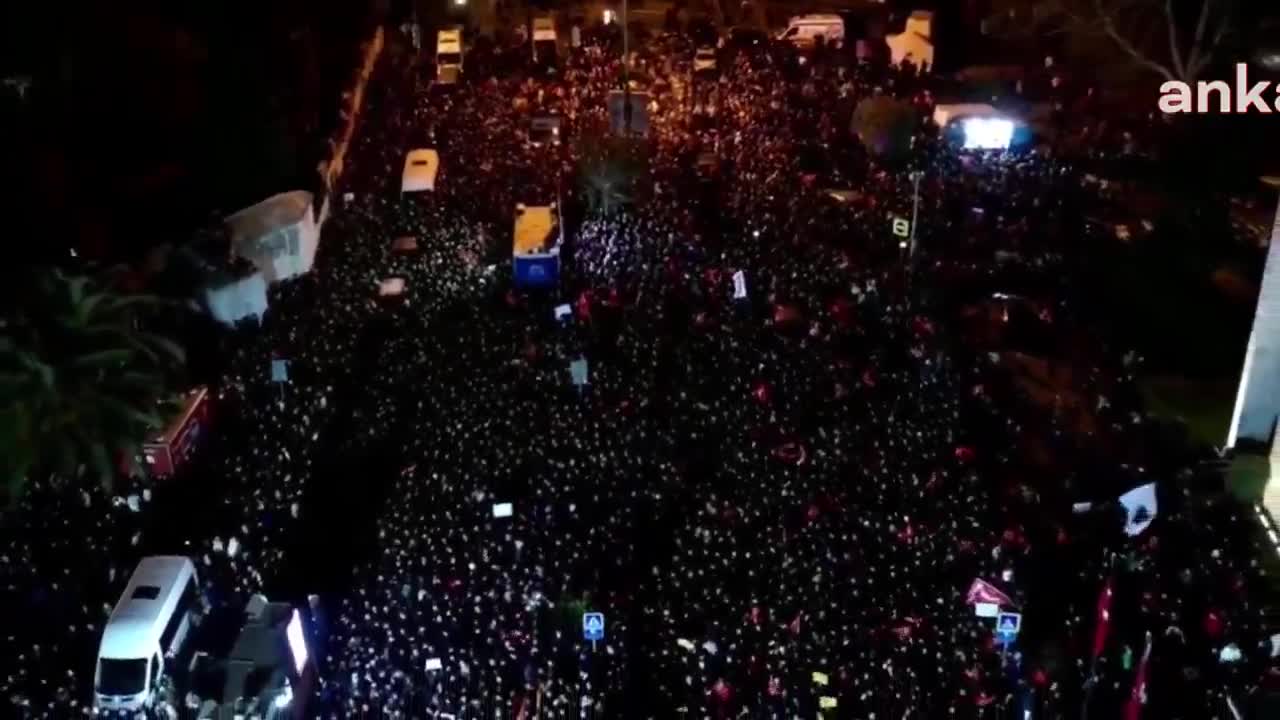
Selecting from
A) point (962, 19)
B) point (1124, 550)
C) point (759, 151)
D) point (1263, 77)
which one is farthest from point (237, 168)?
point (1263, 77)

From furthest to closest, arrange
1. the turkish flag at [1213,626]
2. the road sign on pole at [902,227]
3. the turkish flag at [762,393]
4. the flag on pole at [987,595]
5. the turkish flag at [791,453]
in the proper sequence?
1. the road sign on pole at [902,227]
2. the turkish flag at [762,393]
3. the turkish flag at [791,453]
4. the turkish flag at [1213,626]
5. the flag on pole at [987,595]

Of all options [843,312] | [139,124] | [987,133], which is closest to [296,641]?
[843,312]

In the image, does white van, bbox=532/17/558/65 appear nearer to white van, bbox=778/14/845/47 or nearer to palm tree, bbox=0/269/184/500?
white van, bbox=778/14/845/47

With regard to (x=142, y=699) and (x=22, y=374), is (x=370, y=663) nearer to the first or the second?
(x=142, y=699)

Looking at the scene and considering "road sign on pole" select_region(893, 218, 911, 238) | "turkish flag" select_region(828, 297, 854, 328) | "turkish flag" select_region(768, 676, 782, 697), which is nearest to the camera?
"turkish flag" select_region(768, 676, 782, 697)

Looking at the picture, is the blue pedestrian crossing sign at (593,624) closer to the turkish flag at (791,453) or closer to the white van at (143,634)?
the turkish flag at (791,453)

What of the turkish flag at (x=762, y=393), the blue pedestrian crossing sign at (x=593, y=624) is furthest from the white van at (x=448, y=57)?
the blue pedestrian crossing sign at (x=593, y=624)

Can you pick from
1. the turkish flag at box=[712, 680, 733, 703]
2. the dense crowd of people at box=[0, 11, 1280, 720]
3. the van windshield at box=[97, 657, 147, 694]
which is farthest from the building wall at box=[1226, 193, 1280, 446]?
the van windshield at box=[97, 657, 147, 694]

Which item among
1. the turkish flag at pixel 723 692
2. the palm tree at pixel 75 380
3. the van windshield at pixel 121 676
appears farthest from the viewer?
the palm tree at pixel 75 380
